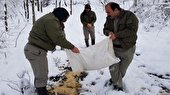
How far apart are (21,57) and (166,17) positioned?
5.24 m

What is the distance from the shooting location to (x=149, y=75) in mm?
8070

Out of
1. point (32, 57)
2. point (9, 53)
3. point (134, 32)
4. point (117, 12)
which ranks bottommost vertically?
point (9, 53)

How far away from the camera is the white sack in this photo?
639cm

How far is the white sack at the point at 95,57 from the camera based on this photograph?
639 cm

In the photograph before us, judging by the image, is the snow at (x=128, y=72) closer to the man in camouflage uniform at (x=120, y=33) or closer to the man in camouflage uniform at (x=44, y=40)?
the man in camouflage uniform at (x=120, y=33)

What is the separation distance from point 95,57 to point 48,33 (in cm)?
132

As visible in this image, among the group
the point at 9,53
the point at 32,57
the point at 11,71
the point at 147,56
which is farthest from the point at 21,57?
the point at 32,57

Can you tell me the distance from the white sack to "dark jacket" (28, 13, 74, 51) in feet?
1.81

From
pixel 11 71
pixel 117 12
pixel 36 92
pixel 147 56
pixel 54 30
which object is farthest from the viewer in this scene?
pixel 147 56

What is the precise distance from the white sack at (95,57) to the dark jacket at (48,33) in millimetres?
551

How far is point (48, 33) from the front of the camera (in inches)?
223

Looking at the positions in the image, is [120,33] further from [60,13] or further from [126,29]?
[60,13]

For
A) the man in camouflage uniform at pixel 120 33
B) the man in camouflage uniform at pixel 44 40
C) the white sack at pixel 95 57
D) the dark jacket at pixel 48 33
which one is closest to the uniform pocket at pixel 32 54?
the man in camouflage uniform at pixel 44 40

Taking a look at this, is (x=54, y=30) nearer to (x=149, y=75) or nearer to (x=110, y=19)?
(x=110, y=19)
